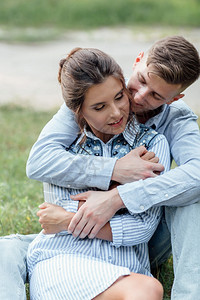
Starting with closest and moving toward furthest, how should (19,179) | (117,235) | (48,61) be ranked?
(117,235) → (19,179) → (48,61)

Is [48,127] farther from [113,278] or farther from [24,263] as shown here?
[113,278]

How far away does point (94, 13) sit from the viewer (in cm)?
1482

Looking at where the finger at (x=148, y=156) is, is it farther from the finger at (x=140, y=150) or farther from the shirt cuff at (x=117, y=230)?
the shirt cuff at (x=117, y=230)

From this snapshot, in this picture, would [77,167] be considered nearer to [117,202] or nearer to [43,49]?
[117,202]

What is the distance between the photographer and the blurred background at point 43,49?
13.2ft

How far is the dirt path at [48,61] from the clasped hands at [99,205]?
14.6 feet

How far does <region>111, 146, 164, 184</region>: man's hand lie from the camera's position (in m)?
2.38

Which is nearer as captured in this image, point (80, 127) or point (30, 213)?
point (80, 127)

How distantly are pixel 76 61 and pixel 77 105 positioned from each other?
208mm

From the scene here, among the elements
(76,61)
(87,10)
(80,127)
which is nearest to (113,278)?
(80,127)

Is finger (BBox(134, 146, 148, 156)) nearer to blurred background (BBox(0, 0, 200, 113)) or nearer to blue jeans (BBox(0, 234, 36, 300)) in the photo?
blue jeans (BBox(0, 234, 36, 300))

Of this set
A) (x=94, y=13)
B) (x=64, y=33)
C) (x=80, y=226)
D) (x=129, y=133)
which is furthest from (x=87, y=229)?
(x=94, y=13)

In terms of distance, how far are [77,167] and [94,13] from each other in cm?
1303

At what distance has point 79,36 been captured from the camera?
13.0 metres
